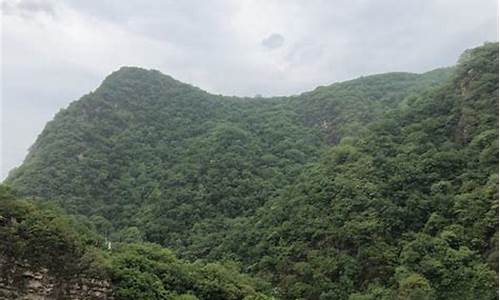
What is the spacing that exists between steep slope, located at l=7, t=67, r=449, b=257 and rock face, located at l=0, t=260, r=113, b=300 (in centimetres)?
1536

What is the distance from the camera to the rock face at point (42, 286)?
2061 cm

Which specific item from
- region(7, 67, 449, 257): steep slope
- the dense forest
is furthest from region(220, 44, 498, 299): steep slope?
region(7, 67, 449, 257): steep slope

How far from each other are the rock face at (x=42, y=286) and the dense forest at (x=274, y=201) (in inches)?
15.8

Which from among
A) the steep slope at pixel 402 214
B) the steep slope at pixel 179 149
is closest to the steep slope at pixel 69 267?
the steep slope at pixel 402 214

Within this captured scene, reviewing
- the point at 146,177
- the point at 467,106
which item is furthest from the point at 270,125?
the point at 467,106

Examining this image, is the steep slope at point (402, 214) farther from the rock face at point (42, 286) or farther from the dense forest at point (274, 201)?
the rock face at point (42, 286)

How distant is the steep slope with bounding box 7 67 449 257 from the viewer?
44.2 m

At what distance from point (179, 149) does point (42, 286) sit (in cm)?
→ 3885

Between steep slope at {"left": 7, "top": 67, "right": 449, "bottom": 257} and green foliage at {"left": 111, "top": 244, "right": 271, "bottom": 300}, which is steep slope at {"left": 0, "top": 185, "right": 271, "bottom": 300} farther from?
steep slope at {"left": 7, "top": 67, "right": 449, "bottom": 257}

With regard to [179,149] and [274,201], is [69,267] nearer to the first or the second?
[274,201]

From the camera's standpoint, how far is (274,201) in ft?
136

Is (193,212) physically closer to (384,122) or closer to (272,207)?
(272,207)

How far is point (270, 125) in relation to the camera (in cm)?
6600

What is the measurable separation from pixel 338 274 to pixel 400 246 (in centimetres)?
340
